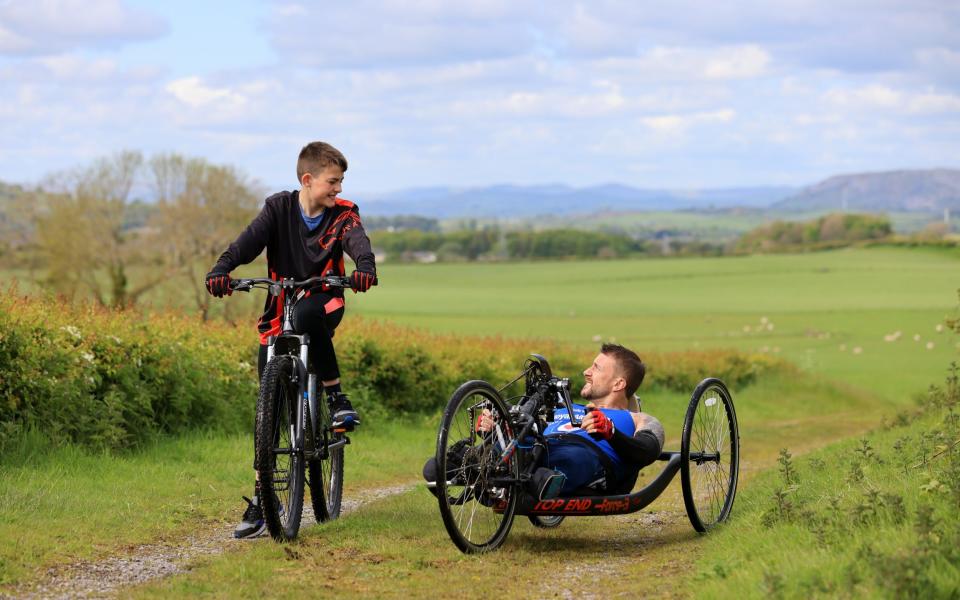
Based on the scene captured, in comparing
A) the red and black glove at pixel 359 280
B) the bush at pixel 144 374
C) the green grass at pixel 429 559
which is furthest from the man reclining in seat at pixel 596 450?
the bush at pixel 144 374

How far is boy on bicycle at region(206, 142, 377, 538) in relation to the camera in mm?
7840

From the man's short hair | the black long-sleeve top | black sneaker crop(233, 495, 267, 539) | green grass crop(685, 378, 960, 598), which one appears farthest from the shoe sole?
green grass crop(685, 378, 960, 598)

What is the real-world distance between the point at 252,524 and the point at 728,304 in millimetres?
68028

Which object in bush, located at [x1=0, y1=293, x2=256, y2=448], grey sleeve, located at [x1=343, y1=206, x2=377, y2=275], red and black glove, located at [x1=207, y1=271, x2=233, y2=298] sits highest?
grey sleeve, located at [x1=343, y1=206, x2=377, y2=275]

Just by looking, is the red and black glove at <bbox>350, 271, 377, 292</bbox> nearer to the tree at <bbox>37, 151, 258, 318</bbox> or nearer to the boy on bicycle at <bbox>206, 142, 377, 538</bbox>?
the boy on bicycle at <bbox>206, 142, 377, 538</bbox>

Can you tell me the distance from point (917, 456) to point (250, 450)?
701cm

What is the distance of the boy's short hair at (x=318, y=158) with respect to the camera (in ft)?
26.2

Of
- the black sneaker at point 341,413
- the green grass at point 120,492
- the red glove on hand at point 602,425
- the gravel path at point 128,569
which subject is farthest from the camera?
the black sneaker at point 341,413

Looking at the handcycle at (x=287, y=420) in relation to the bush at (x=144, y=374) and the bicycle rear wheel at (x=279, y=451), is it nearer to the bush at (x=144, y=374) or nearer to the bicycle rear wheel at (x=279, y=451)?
the bicycle rear wheel at (x=279, y=451)

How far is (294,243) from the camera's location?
26.5 ft

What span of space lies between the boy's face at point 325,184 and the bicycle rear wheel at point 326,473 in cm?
138

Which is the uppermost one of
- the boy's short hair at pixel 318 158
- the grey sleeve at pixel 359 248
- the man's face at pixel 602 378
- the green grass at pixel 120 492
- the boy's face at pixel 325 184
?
the boy's short hair at pixel 318 158

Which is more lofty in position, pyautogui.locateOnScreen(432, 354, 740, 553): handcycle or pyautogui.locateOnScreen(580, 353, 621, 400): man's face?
pyautogui.locateOnScreen(580, 353, 621, 400): man's face

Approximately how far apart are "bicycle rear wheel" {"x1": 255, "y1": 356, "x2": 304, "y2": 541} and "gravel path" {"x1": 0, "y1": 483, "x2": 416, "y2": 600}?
0.30 meters
